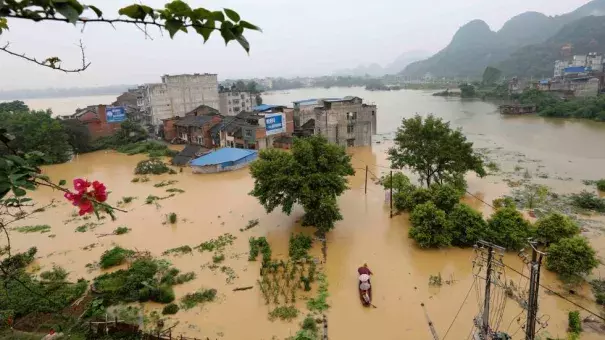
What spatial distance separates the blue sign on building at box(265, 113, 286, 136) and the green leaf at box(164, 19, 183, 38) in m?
27.1

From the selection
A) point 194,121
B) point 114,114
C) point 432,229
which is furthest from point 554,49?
point 432,229

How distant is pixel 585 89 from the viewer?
4981cm

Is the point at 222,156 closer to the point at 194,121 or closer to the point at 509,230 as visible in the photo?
the point at 194,121

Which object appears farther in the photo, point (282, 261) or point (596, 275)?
point (282, 261)

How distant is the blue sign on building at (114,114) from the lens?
3384 centimetres

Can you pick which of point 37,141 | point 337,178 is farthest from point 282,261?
point 37,141

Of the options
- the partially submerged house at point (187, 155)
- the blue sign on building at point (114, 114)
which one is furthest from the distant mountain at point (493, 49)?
the partially submerged house at point (187, 155)

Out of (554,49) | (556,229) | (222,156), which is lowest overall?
(556,229)

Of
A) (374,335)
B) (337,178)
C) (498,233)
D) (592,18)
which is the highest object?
(592,18)

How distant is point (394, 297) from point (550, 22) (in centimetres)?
21671

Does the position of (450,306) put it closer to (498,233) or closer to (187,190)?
(498,233)

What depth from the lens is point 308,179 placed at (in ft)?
42.4

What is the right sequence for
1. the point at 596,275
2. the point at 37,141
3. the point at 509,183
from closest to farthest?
the point at 596,275
the point at 509,183
the point at 37,141

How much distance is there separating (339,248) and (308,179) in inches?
103
